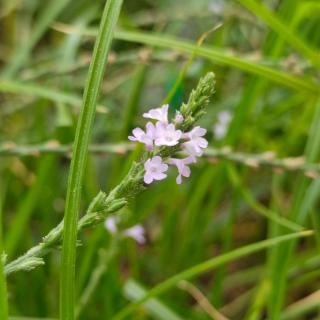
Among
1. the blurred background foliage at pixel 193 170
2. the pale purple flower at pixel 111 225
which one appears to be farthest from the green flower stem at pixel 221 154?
the pale purple flower at pixel 111 225

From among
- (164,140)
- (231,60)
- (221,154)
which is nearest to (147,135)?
(164,140)

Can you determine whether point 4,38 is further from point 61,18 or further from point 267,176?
point 267,176

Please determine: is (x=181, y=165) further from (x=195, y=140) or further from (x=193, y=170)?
Result: (x=193, y=170)

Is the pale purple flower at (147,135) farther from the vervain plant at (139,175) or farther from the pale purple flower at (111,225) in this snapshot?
the pale purple flower at (111,225)

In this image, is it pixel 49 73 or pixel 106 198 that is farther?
pixel 49 73

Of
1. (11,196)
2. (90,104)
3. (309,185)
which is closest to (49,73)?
(11,196)

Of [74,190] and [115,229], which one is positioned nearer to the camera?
[74,190]
